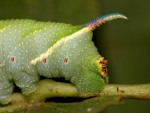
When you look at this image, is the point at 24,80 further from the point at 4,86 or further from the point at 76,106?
the point at 76,106

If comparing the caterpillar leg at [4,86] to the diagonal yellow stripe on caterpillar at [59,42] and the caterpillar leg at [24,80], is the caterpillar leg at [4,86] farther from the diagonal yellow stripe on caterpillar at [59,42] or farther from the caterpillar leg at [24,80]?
the diagonal yellow stripe on caterpillar at [59,42]

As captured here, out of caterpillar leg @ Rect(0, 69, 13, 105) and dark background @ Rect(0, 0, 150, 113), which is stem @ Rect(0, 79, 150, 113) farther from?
dark background @ Rect(0, 0, 150, 113)

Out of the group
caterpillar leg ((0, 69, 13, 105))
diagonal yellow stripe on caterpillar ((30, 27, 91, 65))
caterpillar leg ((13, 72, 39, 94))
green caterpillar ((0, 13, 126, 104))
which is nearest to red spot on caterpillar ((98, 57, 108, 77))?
green caterpillar ((0, 13, 126, 104))

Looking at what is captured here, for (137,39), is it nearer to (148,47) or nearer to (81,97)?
(148,47)

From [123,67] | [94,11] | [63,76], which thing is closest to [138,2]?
[123,67]

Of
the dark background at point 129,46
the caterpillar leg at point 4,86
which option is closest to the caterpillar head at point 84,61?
the caterpillar leg at point 4,86

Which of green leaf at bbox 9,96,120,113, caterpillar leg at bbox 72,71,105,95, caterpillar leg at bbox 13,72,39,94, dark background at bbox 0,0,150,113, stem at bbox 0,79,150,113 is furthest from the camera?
dark background at bbox 0,0,150,113
